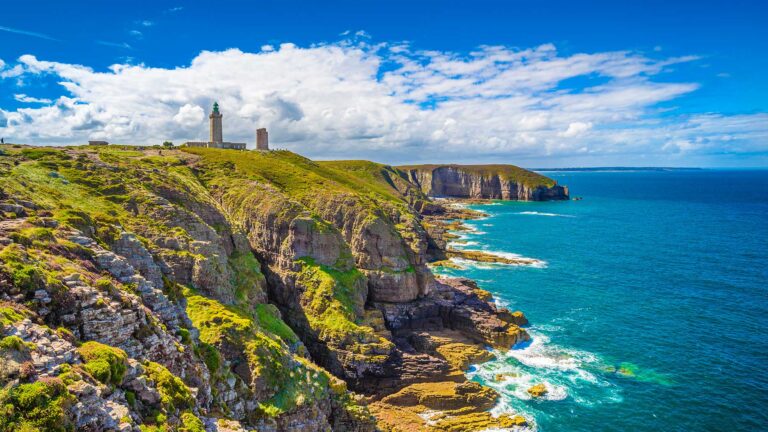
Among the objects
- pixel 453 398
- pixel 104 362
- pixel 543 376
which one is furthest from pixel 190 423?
pixel 543 376

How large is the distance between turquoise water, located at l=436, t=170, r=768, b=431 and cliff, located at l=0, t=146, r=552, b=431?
6557mm

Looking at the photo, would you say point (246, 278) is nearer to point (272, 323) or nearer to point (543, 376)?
point (272, 323)

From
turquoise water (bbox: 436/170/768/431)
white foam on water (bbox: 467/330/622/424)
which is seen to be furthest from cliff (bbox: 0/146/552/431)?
turquoise water (bbox: 436/170/768/431)

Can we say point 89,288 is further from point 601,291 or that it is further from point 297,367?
point 601,291

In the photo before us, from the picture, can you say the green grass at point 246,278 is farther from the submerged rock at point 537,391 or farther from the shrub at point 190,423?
the submerged rock at point 537,391

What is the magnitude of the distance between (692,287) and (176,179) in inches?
3849

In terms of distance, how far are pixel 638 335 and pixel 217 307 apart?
2463 inches

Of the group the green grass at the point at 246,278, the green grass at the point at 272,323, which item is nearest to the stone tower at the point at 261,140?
the green grass at the point at 246,278

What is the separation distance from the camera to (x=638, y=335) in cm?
7169

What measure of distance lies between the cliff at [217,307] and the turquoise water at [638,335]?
6.56 meters

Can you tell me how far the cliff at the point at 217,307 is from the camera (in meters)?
20.2

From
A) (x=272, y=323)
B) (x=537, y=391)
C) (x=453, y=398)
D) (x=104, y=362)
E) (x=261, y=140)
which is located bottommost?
(x=537, y=391)

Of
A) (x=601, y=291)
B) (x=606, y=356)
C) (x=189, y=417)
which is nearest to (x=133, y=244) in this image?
(x=189, y=417)

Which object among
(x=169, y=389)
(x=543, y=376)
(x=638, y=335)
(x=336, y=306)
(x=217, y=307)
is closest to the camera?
(x=169, y=389)
